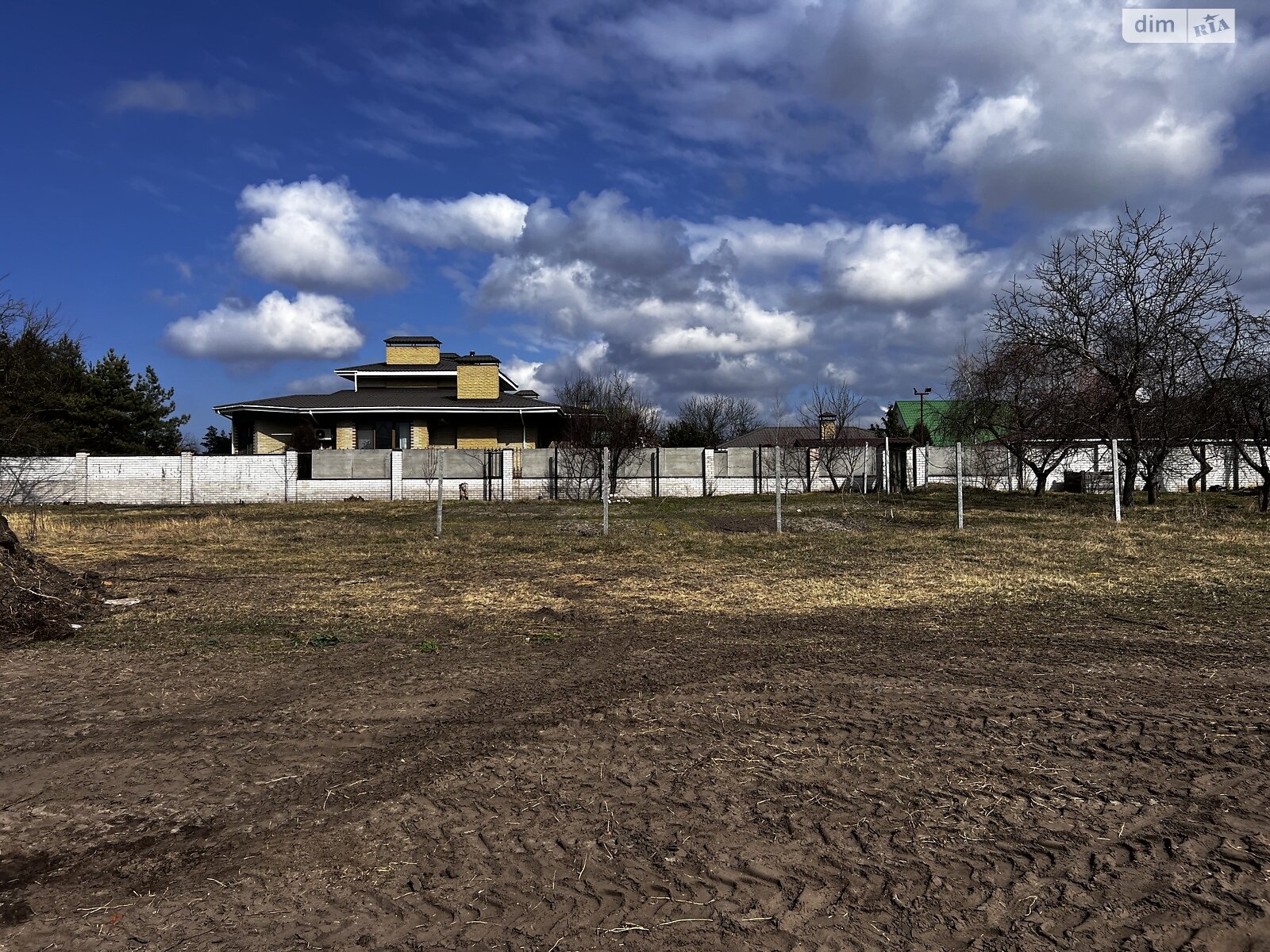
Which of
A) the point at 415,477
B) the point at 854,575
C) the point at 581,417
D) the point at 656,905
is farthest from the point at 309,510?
the point at 656,905

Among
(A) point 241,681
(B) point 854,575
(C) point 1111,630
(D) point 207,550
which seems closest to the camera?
(A) point 241,681

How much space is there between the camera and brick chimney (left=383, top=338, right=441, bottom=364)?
4838 cm

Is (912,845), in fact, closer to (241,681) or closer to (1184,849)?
(1184,849)

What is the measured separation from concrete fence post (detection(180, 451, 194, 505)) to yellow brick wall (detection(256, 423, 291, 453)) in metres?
7.63

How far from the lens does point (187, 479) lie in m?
31.2

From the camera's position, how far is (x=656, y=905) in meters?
2.92

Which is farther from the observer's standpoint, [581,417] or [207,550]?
[581,417]

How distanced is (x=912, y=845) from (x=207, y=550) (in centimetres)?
1480

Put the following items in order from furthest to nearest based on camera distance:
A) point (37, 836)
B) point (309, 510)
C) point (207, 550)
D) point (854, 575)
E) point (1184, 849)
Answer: point (309, 510) → point (207, 550) → point (854, 575) → point (37, 836) → point (1184, 849)

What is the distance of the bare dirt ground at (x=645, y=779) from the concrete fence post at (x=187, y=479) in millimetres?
25511

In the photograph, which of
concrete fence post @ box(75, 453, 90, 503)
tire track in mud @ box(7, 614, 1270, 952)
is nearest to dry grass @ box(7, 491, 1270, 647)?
tire track in mud @ box(7, 614, 1270, 952)

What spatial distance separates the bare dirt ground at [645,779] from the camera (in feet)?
9.37

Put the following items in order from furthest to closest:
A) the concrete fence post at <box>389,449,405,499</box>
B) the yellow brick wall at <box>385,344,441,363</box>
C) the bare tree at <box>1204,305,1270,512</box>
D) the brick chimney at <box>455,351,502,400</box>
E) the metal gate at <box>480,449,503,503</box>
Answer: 1. the yellow brick wall at <box>385,344,441,363</box>
2. the brick chimney at <box>455,351,502,400</box>
3. the metal gate at <box>480,449,503,503</box>
4. the concrete fence post at <box>389,449,405,499</box>
5. the bare tree at <box>1204,305,1270,512</box>

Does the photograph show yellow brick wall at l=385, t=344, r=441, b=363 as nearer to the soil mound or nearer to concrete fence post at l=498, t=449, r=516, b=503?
concrete fence post at l=498, t=449, r=516, b=503
